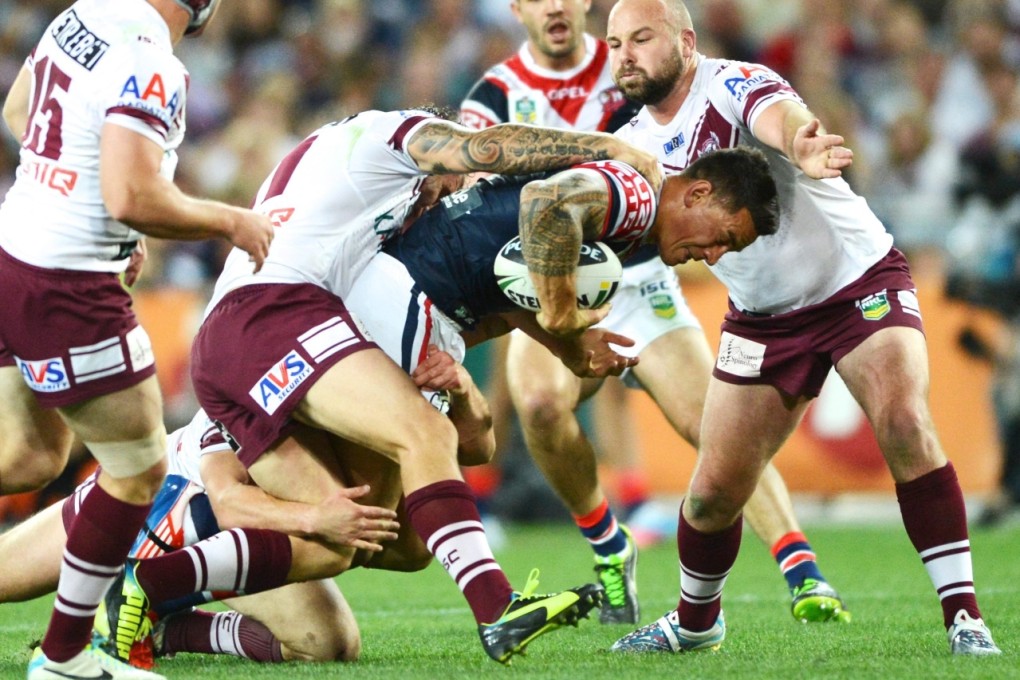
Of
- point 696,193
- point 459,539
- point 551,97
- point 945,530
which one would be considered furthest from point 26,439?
point 551,97

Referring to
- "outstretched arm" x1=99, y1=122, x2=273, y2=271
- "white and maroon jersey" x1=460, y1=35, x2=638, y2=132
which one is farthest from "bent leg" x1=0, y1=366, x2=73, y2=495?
"white and maroon jersey" x1=460, y1=35, x2=638, y2=132

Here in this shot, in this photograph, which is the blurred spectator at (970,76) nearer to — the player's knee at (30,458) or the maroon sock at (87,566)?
the player's knee at (30,458)

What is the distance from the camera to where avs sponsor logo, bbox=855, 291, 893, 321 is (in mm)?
5082

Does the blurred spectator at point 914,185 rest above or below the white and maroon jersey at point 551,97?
below

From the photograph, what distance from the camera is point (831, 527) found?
11.1 m

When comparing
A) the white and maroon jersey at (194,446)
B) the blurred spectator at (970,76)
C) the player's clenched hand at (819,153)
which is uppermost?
the player's clenched hand at (819,153)

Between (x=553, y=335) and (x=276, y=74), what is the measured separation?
31.2 ft

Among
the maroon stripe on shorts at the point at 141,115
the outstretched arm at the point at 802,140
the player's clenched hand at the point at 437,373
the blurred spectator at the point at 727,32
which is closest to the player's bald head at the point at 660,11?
the outstretched arm at the point at 802,140

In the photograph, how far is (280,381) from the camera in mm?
4664

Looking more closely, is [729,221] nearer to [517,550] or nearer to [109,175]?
[109,175]

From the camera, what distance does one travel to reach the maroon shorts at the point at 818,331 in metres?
5.10

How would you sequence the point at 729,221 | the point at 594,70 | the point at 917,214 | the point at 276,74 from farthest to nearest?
the point at 276,74 < the point at 917,214 < the point at 594,70 < the point at 729,221

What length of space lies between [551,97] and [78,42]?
3.36 metres

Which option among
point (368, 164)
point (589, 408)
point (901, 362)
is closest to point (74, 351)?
point (368, 164)
